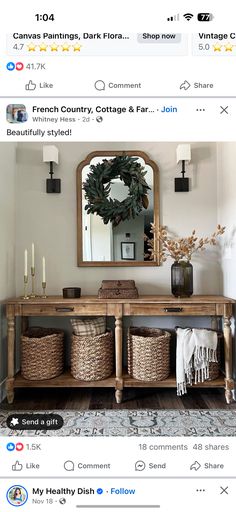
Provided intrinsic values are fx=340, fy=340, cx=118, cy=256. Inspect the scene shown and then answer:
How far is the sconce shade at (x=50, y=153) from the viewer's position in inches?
72.8

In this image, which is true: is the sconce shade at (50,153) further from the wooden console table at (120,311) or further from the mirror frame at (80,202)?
the wooden console table at (120,311)

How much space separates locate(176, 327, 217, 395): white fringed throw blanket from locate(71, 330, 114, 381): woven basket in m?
0.34

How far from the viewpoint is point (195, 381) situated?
5.17 feet

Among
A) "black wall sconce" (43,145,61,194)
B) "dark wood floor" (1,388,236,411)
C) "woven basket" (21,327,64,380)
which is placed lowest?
"dark wood floor" (1,388,236,411)

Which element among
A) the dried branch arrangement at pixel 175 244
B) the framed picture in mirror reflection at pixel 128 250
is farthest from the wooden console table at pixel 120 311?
the framed picture in mirror reflection at pixel 128 250

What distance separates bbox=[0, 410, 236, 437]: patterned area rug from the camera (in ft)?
4.10

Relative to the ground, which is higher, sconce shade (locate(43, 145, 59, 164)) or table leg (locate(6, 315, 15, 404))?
sconce shade (locate(43, 145, 59, 164))
